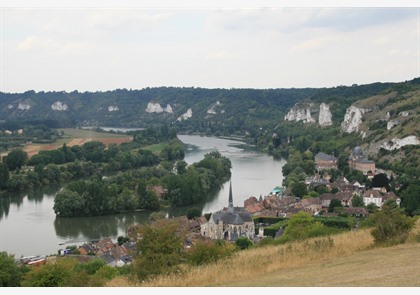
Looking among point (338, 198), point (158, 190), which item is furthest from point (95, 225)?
point (338, 198)

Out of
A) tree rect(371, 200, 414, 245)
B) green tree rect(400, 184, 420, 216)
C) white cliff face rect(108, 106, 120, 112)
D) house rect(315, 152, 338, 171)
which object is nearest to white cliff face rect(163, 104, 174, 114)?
white cliff face rect(108, 106, 120, 112)

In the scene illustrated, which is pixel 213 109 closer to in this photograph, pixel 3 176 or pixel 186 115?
pixel 186 115

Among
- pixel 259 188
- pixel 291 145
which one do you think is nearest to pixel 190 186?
Answer: pixel 259 188

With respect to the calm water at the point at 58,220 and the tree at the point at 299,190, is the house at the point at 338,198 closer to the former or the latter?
the tree at the point at 299,190

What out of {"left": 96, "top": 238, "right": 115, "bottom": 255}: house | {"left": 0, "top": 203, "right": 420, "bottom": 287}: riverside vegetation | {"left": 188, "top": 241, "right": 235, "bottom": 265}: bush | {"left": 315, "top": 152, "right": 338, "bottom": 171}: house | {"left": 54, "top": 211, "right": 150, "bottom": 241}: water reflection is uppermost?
{"left": 0, "top": 203, "right": 420, "bottom": 287}: riverside vegetation

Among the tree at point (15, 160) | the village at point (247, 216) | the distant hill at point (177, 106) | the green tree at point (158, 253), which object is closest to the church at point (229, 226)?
the village at point (247, 216)

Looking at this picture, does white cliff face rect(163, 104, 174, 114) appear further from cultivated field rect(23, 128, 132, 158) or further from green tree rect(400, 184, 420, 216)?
green tree rect(400, 184, 420, 216)

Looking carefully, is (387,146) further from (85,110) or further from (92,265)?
(85,110)
